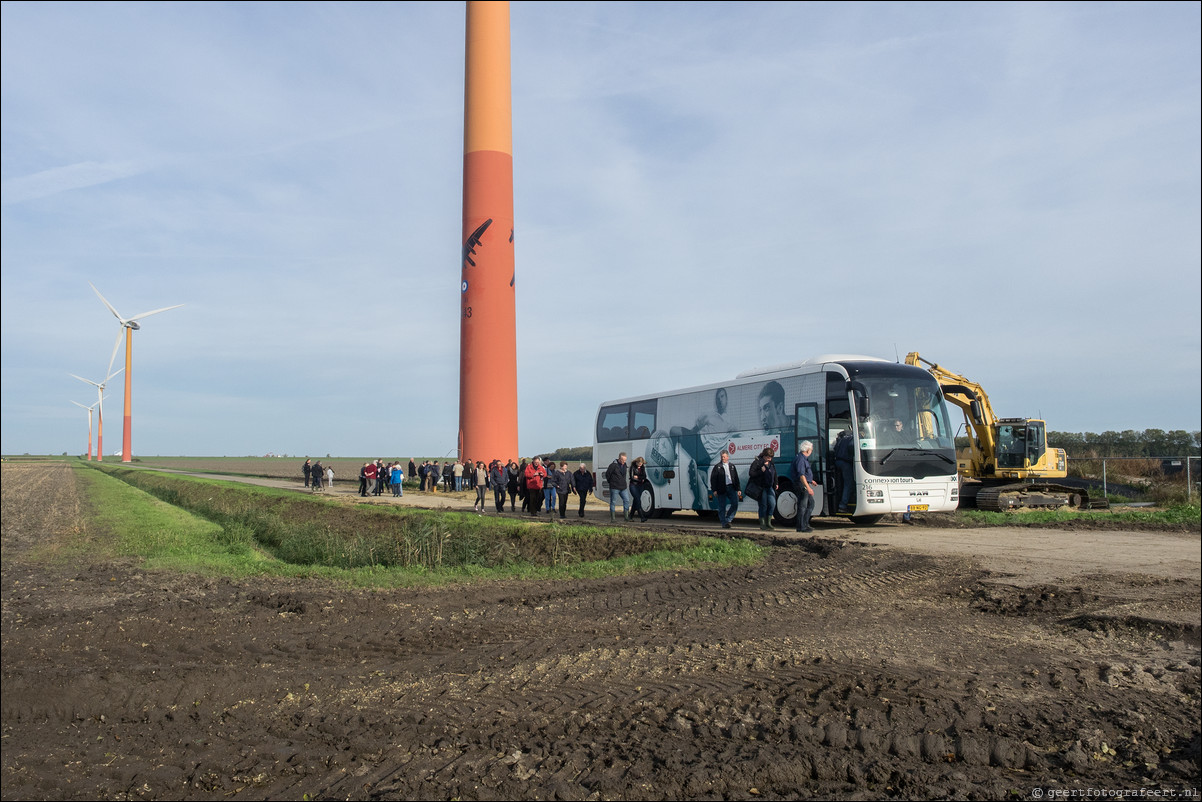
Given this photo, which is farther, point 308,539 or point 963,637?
point 308,539

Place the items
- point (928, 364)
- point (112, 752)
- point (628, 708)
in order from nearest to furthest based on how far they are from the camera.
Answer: point (628, 708)
point (112, 752)
point (928, 364)

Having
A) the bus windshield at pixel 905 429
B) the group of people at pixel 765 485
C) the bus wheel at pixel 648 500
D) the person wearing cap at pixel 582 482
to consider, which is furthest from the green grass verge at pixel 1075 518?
the person wearing cap at pixel 582 482

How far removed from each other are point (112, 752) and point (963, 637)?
6.30 metres

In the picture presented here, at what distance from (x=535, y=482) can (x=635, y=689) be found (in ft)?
60.2

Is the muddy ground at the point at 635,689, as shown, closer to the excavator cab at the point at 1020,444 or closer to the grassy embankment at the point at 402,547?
the grassy embankment at the point at 402,547

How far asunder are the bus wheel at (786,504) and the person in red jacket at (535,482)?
7.55 meters

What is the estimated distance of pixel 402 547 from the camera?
53.5 ft

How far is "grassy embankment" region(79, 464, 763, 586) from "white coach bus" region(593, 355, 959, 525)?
3840 mm

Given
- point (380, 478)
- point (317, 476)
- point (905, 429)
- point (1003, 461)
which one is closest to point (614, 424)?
point (905, 429)

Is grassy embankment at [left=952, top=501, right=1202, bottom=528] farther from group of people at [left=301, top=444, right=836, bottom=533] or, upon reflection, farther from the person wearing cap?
the person wearing cap

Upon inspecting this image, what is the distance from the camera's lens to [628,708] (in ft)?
17.5

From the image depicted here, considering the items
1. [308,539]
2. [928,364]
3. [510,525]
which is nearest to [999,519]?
[928,364]

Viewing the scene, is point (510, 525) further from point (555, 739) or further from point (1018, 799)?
point (1018, 799)

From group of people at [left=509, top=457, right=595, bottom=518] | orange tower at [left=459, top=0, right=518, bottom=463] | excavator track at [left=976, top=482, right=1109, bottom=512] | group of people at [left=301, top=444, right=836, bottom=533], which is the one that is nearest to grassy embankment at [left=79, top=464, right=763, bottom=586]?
group of people at [left=509, top=457, right=595, bottom=518]
